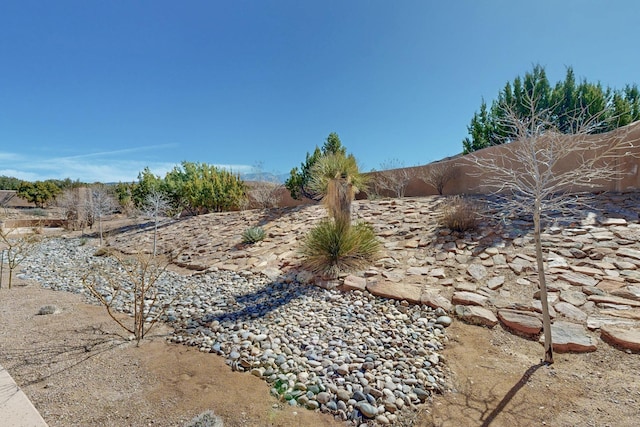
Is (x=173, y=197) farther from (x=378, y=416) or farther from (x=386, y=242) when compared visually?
(x=378, y=416)

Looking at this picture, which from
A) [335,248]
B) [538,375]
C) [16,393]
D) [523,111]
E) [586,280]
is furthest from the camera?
[523,111]

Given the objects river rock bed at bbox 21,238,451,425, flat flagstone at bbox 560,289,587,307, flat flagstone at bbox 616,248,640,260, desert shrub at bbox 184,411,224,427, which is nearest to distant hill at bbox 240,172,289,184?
river rock bed at bbox 21,238,451,425

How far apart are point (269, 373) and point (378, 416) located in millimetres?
1079

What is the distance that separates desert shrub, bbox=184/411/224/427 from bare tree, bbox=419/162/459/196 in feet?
34.6

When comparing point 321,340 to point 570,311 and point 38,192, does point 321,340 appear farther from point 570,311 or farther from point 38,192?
point 38,192

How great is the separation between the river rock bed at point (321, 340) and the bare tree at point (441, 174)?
26.1 feet

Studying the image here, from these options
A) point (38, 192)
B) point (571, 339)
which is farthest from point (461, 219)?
point (38, 192)

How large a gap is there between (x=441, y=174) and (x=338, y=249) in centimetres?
718

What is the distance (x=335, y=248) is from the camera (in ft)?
18.0

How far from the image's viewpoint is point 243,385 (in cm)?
271

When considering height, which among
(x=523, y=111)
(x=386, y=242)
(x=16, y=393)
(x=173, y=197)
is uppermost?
(x=523, y=111)

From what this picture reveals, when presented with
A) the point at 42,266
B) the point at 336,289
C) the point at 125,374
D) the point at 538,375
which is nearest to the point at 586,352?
the point at 538,375

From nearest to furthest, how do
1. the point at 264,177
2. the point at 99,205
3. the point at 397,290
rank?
the point at 397,290
the point at 99,205
the point at 264,177

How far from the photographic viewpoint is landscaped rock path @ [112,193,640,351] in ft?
11.5
